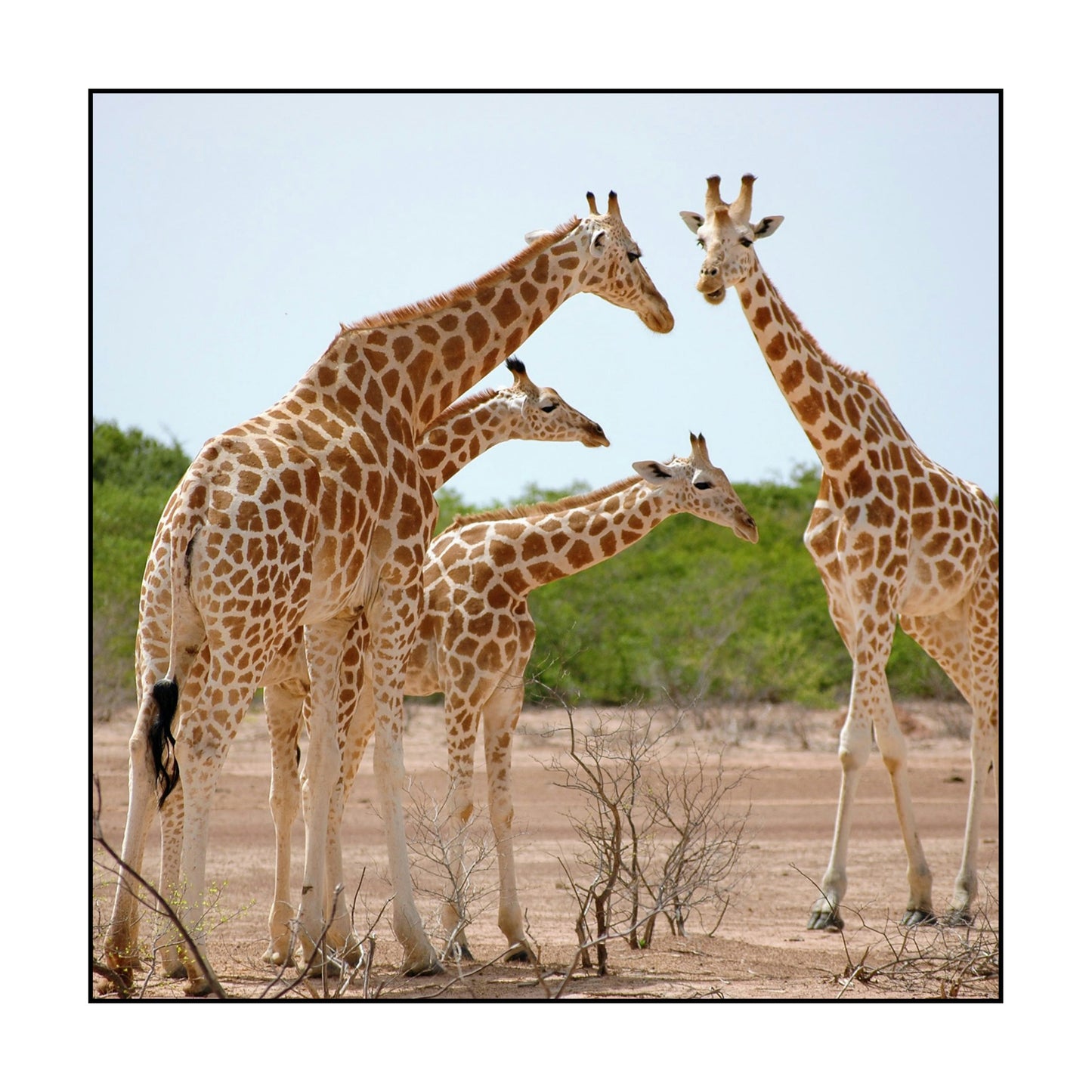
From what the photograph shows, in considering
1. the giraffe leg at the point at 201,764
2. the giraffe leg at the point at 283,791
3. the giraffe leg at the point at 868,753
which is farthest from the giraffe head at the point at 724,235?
the giraffe leg at the point at 201,764

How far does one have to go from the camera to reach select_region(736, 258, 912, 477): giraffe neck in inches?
313

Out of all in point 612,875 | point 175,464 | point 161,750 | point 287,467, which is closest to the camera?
point 161,750

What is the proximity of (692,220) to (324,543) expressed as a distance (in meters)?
3.30

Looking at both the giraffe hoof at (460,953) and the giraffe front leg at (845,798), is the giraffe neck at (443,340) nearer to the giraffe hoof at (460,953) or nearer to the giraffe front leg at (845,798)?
the giraffe hoof at (460,953)

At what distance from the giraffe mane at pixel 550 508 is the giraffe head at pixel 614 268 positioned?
42.4 inches

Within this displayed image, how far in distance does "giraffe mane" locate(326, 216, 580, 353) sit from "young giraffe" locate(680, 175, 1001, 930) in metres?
0.89

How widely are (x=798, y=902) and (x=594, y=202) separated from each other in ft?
15.8

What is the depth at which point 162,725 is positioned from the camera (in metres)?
5.33

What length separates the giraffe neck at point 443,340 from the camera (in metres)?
6.57

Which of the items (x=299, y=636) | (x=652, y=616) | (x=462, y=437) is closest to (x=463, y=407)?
(x=462, y=437)

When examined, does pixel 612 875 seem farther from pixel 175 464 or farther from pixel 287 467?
pixel 175 464

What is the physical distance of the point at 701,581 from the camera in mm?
22641

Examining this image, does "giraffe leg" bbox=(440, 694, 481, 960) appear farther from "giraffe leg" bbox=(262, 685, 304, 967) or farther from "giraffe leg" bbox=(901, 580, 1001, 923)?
"giraffe leg" bbox=(901, 580, 1001, 923)

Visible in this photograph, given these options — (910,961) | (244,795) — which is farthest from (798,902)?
(244,795)
